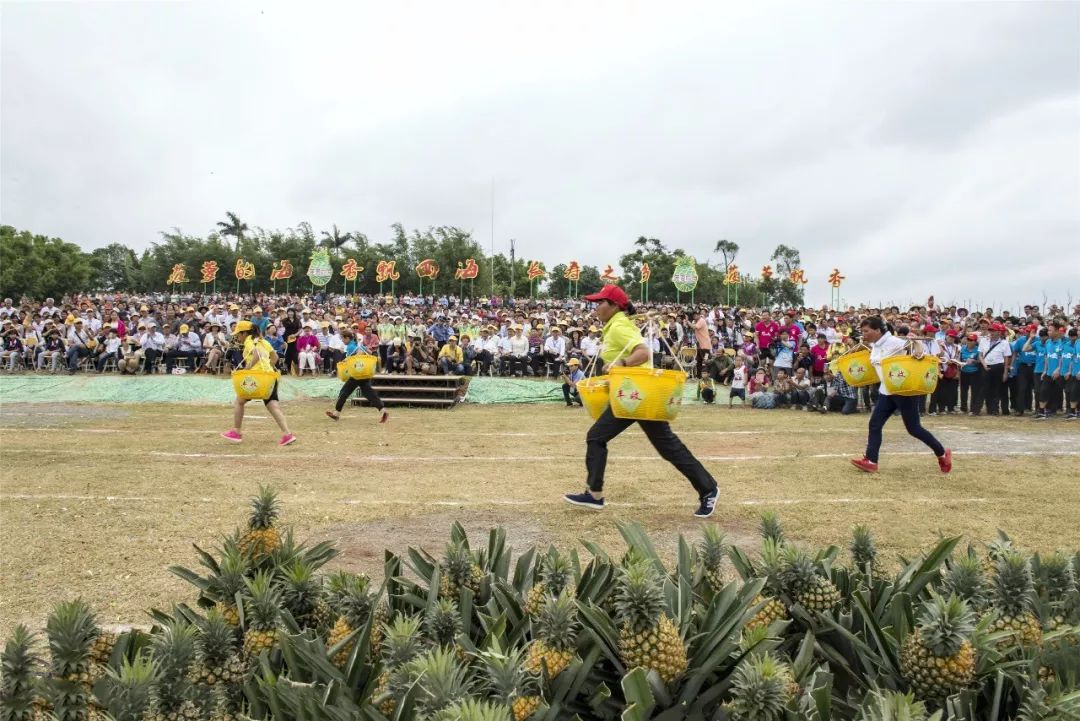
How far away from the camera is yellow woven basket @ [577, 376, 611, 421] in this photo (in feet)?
22.3

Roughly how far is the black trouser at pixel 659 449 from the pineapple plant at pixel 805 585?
394cm

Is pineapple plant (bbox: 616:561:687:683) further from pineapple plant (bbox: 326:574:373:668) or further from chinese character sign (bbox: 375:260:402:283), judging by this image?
chinese character sign (bbox: 375:260:402:283)

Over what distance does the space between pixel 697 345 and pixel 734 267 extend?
36.9 m

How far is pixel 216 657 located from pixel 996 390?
17.1 meters

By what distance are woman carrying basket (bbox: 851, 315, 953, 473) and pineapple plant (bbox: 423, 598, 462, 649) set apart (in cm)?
740

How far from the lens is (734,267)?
55.4 meters

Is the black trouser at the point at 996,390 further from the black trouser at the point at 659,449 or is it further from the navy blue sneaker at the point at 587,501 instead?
the navy blue sneaker at the point at 587,501

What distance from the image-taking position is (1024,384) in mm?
15453

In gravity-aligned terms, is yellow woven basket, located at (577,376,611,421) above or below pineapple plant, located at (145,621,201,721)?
above

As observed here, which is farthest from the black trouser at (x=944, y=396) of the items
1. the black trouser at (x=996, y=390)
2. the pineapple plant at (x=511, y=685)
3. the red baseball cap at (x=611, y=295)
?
the pineapple plant at (x=511, y=685)

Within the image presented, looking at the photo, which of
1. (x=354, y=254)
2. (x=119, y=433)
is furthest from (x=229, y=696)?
(x=354, y=254)

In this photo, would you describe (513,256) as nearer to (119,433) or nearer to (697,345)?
(697,345)

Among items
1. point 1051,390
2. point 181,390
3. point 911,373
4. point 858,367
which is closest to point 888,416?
point 911,373

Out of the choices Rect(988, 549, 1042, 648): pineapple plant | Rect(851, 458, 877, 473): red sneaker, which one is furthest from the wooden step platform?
Rect(988, 549, 1042, 648): pineapple plant
